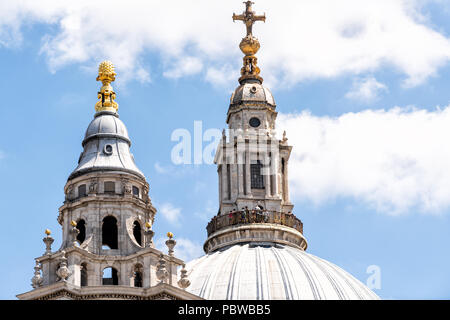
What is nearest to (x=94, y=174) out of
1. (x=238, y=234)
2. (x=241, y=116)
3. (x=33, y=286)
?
(x=33, y=286)

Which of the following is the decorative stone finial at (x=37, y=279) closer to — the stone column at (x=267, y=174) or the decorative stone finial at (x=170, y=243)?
the decorative stone finial at (x=170, y=243)

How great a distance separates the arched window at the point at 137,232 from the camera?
10269 cm

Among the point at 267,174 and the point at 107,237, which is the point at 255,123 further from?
the point at 107,237

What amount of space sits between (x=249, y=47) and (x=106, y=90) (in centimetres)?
3872

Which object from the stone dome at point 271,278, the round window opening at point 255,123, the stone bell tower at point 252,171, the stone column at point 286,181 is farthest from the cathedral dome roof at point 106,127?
the round window opening at point 255,123

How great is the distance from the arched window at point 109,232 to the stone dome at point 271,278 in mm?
18032

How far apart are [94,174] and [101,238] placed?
4.25 m

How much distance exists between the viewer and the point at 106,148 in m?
104

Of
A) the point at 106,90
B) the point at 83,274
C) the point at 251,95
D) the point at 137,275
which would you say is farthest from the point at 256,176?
the point at 83,274

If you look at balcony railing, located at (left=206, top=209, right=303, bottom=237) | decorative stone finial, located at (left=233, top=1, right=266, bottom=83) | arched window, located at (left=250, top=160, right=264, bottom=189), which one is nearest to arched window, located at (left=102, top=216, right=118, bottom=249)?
balcony railing, located at (left=206, top=209, right=303, bottom=237)

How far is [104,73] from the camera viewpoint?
4289 inches

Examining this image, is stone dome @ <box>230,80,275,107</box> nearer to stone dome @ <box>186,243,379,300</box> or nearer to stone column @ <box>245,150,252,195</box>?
stone column @ <box>245,150,252,195</box>
